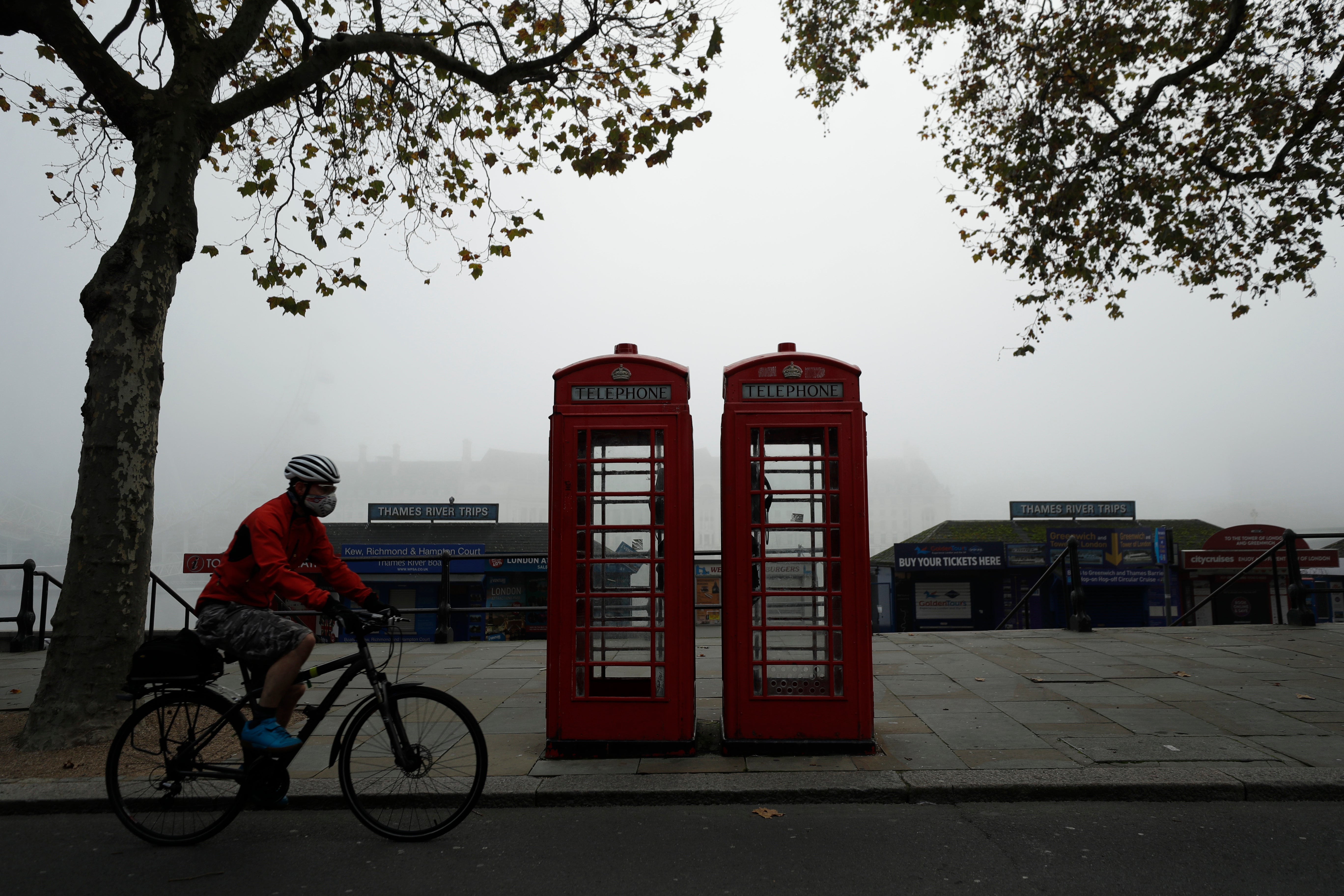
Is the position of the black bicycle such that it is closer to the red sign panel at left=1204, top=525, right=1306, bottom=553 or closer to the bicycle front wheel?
the bicycle front wheel

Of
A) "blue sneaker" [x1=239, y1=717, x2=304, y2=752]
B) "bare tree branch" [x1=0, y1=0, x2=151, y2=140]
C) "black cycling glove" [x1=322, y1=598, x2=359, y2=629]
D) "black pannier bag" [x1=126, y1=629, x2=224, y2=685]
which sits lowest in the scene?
"blue sneaker" [x1=239, y1=717, x2=304, y2=752]

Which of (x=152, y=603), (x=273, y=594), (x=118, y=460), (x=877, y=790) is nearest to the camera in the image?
(x=273, y=594)

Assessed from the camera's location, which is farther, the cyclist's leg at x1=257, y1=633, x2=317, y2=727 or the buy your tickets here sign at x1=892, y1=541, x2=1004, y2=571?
the buy your tickets here sign at x1=892, y1=541, x2=1004, y2=571

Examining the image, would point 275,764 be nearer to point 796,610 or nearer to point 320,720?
point 320,720

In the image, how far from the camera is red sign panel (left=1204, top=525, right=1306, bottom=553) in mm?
28203

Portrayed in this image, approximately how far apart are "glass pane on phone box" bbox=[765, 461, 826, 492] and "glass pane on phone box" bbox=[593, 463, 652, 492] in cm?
77

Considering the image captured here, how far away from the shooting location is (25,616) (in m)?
9.83

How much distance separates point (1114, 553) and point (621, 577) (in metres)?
30.7

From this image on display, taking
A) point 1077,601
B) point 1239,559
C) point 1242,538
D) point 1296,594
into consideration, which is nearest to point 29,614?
point 1077,601

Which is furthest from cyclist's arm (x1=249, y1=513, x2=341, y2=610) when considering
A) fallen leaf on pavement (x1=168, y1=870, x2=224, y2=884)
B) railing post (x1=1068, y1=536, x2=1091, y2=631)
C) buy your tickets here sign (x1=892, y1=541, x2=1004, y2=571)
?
buy your tickets here sign (x1=892, y1=541, x2=1004, y2=571)

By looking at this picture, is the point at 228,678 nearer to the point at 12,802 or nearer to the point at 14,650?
the point at 12,802

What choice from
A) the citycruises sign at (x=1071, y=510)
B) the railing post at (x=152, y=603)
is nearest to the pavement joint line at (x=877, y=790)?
the railing post at (x=152, y=603)

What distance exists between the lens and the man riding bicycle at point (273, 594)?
12.0ft

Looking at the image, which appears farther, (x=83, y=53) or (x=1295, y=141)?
(x=1295, y=141)
